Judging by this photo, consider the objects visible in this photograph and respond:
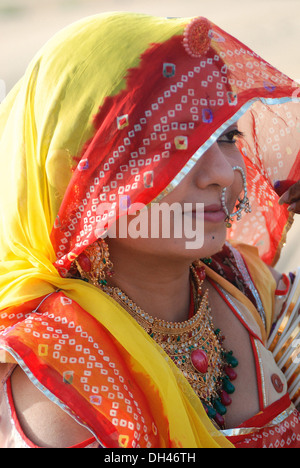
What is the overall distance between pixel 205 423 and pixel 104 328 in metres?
0.33

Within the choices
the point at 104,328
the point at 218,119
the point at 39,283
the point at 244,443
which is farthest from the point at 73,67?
the point at 244,443

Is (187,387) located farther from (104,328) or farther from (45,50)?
(45,50)

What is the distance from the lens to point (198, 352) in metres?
1.71

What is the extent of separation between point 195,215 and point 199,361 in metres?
0.41

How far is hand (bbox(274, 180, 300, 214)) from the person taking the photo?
1.95 meters

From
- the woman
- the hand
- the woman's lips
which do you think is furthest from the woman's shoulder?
the hand

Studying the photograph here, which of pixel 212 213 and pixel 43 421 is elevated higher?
pixel 212 213

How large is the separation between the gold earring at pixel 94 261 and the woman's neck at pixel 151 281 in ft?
0.25

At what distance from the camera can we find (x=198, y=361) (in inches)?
66.6

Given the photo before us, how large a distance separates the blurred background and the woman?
3404 mm

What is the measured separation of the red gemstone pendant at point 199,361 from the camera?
1690 mm

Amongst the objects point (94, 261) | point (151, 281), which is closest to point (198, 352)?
point (151, 281)

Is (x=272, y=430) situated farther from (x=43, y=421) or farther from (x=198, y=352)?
(x=43, y=421)

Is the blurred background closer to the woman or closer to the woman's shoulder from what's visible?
the woman
